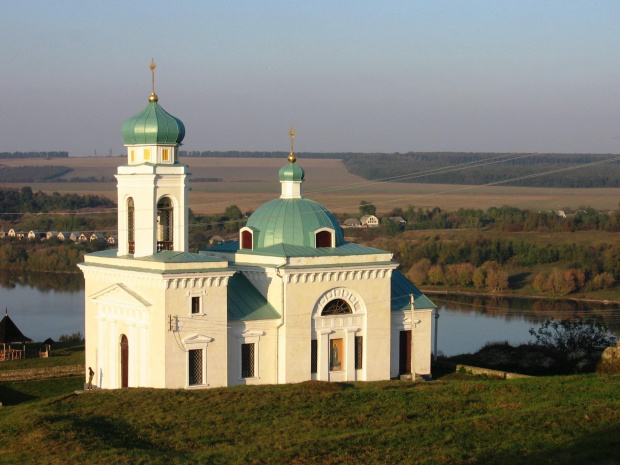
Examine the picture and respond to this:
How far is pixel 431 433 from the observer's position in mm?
16641

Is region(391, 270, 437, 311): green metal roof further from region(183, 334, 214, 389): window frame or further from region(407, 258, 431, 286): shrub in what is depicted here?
region(407, 258, 431, 286): shrub

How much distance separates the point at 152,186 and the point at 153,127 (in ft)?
4.32

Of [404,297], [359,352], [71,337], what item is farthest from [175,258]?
[71,337]

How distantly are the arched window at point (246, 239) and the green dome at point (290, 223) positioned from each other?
0.19 meters

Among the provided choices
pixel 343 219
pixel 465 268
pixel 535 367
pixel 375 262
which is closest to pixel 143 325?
pixel 375 262

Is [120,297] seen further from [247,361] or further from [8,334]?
[8,334]

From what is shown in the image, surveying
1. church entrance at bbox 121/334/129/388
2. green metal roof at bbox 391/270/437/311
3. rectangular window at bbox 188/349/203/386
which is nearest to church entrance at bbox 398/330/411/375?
green metal roof at bbox 391/270/437/311

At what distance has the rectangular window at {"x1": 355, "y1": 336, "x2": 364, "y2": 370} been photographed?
2566 cm

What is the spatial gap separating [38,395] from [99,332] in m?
2.07

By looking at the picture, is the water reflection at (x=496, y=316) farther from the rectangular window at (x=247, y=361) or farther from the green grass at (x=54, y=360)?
the rectangular window at (x=247, y=361)

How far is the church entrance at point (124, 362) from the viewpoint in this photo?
24.4 m

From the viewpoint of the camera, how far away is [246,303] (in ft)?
80.7

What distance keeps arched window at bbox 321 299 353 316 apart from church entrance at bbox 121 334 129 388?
4.44 meters

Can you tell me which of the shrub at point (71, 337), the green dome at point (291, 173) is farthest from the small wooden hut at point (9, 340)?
the green dome at point (291, 173)
